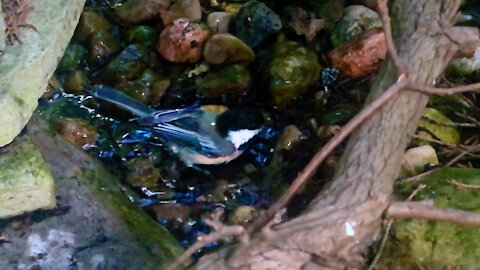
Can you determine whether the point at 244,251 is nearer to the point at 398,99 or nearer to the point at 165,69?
the point at 398,99

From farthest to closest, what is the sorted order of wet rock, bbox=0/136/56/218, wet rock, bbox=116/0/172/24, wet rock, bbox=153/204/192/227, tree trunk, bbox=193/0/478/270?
wet rock, bbox=116/0/172/24
wet rock, bbox=153/204/192/227
wet rock, bbox=0/136/56/218
tree trunk, bbox=193/0/478/270

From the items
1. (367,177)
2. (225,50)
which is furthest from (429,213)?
(225,50)

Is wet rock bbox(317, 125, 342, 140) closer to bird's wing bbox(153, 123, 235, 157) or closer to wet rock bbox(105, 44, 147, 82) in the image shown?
bird's wing bbox(153, 123, 235, 157)

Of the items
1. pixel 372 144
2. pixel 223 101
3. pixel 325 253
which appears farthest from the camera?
pixel 223 101

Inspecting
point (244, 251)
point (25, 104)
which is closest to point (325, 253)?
point (244, 251)

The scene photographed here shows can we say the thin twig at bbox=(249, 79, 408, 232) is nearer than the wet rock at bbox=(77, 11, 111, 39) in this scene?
Yes

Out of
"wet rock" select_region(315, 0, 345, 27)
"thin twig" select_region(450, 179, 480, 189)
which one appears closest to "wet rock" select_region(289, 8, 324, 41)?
"wet rock" select_region(315, 0, 345, 27)
